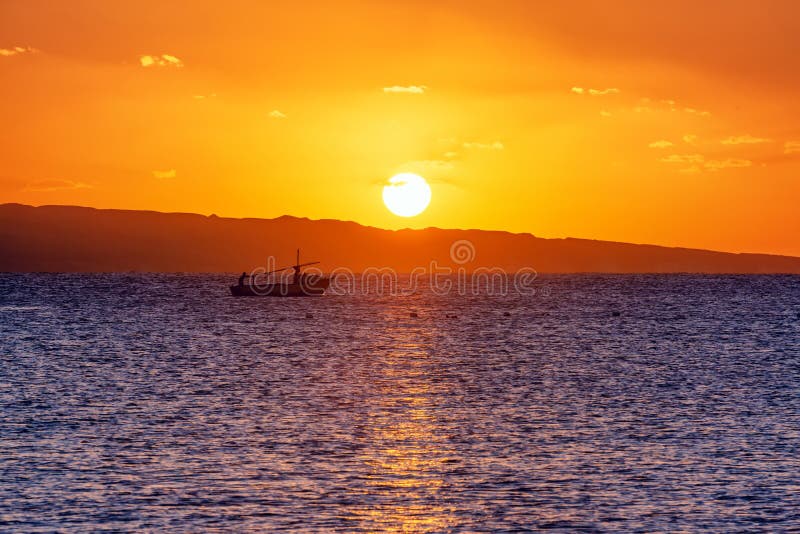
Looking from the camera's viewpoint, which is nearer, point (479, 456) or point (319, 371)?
point (479, 456)

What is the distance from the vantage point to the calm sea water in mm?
31406

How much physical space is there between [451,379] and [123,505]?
41.2 m

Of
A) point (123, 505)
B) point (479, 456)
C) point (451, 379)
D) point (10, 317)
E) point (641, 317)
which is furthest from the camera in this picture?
point (641, 317)

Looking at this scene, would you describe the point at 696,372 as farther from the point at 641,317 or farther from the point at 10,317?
the point at 10,317

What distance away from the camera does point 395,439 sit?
44.4 metres

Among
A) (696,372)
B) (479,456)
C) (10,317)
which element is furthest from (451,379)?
(10,317)

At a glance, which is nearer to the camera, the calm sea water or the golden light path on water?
the golden light path on water

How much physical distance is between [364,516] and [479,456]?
10.4 m

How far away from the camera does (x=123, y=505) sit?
31.8 meters

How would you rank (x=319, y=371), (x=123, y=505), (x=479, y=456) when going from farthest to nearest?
(x=319, y=371)
(x=479, y=456)
(x=123, y=505)

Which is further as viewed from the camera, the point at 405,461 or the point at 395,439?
the point at 395,439

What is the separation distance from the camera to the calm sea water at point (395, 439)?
31.4 meters

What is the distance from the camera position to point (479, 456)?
40.4m

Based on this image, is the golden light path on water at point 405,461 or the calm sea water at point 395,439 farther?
the calm sea water at point 395,439
